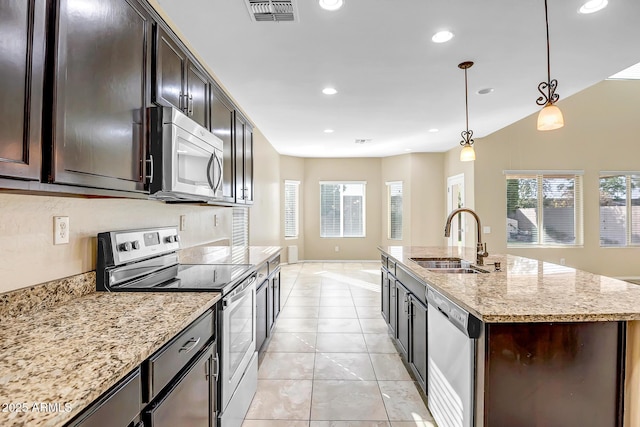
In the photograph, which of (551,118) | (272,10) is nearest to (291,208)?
(272,10)

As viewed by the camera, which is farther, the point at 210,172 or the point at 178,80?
the point at 210,172

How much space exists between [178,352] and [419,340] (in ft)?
5.25

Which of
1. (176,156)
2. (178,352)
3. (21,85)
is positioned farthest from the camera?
(176,156)

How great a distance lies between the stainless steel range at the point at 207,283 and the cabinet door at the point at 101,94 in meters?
0.46

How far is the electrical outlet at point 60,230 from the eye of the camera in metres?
1.36

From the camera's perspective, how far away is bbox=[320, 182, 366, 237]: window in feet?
26.8

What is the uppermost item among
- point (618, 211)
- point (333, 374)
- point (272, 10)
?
point (272, 10)

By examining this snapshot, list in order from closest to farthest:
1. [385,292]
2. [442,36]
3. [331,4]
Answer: [331,4] < [442,36] < [385,292]

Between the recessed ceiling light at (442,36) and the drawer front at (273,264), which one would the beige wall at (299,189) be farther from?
the recessed ceiling light at (442,36)

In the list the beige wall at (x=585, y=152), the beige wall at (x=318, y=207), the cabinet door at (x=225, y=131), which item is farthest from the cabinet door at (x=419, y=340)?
the beige wall at (x=318, y=207)

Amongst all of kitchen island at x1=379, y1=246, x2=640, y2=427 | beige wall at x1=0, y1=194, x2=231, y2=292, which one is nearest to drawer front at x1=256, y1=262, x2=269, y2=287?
beige wall at x1=0, y1=194, x2=231, y2=292

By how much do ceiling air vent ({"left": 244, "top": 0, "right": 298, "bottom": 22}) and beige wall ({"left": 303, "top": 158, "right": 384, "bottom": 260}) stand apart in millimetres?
5928

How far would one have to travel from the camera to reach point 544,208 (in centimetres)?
598

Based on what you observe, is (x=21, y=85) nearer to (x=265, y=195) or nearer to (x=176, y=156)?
(x=176, y=156)
